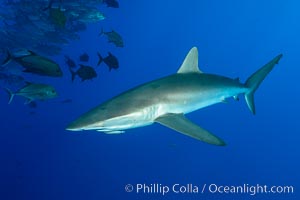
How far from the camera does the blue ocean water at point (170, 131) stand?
141ft

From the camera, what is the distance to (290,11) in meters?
43.5

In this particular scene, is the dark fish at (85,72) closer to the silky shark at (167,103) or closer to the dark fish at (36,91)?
the dark fish at (36,91)

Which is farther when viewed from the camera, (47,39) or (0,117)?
(0,117)

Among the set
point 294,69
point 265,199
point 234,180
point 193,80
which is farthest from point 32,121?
point 193,80

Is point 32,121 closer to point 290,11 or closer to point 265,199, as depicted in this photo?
point 265,199

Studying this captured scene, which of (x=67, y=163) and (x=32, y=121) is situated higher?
(x=32, y=121)

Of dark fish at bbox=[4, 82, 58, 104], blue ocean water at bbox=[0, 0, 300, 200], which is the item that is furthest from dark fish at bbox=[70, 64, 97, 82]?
blue ocean water at bbox=[0, 0, 300, 200]

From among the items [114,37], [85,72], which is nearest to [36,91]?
[85,72]

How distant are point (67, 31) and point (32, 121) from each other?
47.0m

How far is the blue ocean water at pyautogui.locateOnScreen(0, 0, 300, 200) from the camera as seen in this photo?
43031mm

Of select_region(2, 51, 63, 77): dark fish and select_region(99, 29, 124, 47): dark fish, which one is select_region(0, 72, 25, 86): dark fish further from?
select_region(2, 51, 63, 77): dark fish

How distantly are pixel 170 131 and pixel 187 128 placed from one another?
36816mm

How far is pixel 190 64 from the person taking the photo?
16.0 feet

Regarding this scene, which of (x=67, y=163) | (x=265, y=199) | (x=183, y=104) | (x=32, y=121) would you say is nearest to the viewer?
(x=183, y=104)
